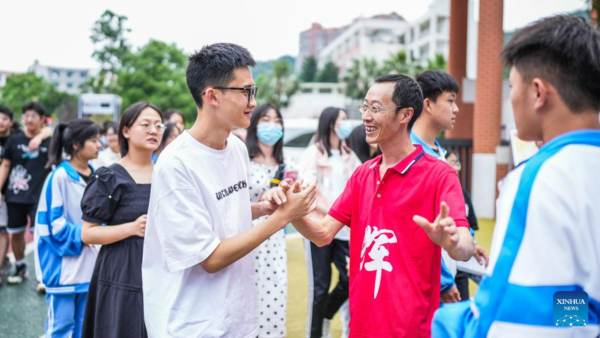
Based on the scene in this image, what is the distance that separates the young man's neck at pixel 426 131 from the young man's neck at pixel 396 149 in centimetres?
78

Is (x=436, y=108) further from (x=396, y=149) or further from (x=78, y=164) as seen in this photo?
(x=78, y=164)

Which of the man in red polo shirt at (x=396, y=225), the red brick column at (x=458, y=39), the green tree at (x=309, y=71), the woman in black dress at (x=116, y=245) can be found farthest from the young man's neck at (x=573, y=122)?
the green tree at (x=309, y=71)

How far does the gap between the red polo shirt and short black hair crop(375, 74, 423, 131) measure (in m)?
0.26

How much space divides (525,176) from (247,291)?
1452 millimetres

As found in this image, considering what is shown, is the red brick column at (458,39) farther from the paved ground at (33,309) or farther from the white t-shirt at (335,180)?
the white t-shirt at (335,180)

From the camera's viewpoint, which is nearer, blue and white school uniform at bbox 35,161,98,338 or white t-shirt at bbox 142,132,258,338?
white t-shirt at bbox 142,132,258,338

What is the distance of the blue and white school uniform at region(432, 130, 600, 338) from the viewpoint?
1.31 meters

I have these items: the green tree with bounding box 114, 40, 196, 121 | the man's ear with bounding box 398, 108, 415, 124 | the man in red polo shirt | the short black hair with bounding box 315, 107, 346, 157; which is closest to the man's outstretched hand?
the man in red polo shirt

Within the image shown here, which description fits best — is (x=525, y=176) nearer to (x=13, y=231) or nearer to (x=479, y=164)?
(x=13, y=231)

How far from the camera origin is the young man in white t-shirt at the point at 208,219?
2.22 metres

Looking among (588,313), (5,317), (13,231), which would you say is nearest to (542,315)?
(588,313)

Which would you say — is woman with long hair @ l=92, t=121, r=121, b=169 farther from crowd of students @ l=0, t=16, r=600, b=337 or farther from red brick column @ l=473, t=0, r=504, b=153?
red brick column @ l=473, t=0, r=504, b=153

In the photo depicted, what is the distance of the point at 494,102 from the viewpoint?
12891 mm

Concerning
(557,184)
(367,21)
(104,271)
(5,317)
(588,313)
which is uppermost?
(367,21)
